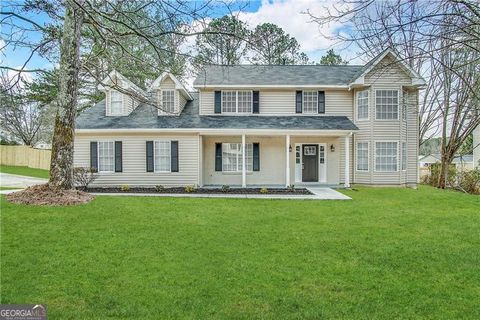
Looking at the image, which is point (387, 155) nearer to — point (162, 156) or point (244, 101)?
point (244, 101)

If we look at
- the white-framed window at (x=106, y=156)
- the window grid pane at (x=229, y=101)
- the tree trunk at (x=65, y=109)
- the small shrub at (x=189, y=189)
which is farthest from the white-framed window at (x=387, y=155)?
the tree trunk at (x=65, y=109)

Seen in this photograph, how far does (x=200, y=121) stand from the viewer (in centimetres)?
1703

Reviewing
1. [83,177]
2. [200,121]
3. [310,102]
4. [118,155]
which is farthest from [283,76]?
[83,177]

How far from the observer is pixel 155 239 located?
6.77 m

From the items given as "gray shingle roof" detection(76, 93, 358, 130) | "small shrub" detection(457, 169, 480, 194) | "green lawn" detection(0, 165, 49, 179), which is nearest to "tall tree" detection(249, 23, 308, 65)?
"gray shingle roof" detection(76, 93, 358, 130)

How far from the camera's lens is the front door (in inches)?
710

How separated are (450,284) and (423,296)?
70 cm

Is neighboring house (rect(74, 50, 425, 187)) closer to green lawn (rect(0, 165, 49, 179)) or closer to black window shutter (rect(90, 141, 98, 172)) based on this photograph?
black window shutter (rect(90, 141, 98, 172))

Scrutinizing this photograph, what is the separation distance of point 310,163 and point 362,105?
12.2 ft

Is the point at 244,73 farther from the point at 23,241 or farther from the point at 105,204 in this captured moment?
the point at 23,241

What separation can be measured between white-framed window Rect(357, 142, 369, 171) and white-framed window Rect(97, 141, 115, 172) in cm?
1158

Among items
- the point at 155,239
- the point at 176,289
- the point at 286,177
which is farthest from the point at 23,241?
the point at 286,177

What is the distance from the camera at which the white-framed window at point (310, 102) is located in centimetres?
1808
